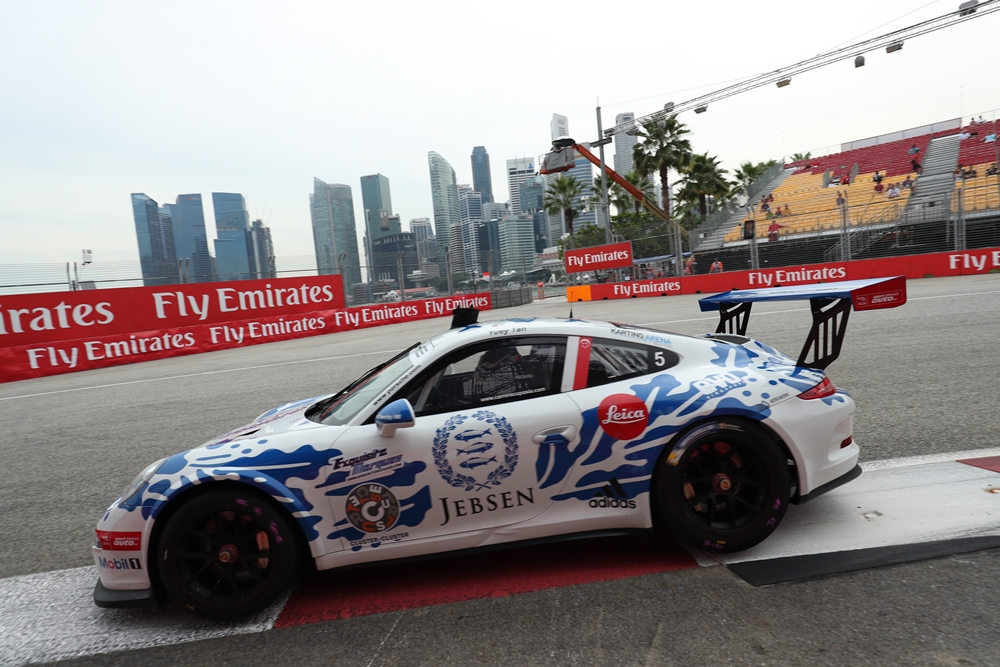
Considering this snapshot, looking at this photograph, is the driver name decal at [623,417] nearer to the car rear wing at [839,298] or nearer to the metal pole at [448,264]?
the car rear wing at [839,298]

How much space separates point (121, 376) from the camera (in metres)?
13.9

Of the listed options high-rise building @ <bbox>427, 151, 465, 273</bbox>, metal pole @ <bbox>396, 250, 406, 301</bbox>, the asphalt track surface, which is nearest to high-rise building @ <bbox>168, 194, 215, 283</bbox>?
metal pole @ <bbox>396, 250, 406, 301</bbox>

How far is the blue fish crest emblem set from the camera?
115 inches

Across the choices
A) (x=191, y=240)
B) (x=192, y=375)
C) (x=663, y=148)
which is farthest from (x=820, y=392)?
(x=191, y=240)

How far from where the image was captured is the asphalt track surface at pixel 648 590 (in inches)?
93.4

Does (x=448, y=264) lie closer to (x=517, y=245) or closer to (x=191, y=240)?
(x=517, y=245)

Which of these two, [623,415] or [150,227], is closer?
[623,415]

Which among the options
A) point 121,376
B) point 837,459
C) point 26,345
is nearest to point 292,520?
point 837,459

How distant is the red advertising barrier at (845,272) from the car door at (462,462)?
19.9 m

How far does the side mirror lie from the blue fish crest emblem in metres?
0.18

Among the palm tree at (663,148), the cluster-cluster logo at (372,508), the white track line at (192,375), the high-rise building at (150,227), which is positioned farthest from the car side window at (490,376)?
the high-rise building at (150,227)

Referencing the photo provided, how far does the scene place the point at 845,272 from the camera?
20.8m

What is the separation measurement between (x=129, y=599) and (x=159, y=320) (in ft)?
64.2

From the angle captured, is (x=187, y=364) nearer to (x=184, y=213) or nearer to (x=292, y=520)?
(x=292, y=520)
